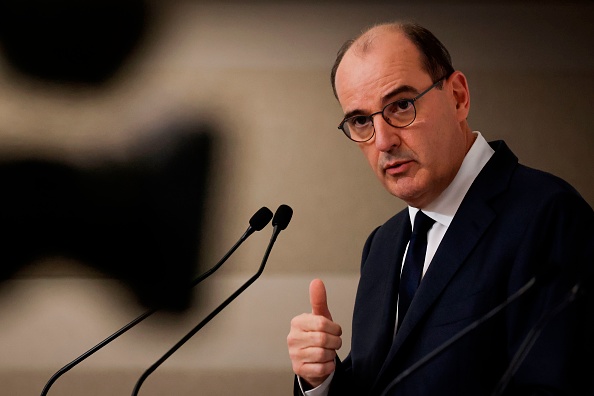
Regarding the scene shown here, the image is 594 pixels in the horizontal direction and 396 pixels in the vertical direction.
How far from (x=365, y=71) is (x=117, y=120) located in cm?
133

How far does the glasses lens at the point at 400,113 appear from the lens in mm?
1494

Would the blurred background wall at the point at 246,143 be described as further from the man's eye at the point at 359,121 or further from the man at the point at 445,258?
the man's eye at the point at 359,121

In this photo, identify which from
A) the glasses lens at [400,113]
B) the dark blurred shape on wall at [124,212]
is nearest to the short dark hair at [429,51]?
the glasses lens at [400,113]

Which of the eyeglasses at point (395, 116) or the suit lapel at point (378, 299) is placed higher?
the eyeglasses at point (395, 116)

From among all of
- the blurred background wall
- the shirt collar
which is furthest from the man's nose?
the blurred background wall

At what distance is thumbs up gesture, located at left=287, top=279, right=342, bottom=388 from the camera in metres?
1.38

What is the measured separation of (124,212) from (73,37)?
2.27 ft

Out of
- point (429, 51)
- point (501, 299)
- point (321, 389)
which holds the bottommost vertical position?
point (321, 389)

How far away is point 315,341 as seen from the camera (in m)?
1.38

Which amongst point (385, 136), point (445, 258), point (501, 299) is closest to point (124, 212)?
point (385, 136)

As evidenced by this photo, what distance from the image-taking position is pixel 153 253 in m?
2.55

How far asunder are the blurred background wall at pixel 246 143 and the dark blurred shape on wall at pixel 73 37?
4 cm

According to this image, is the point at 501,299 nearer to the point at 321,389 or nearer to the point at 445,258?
the point at 445,258

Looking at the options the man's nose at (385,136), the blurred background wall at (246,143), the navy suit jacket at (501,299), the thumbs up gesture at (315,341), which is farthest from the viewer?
the blurred background wall at (246,143)
